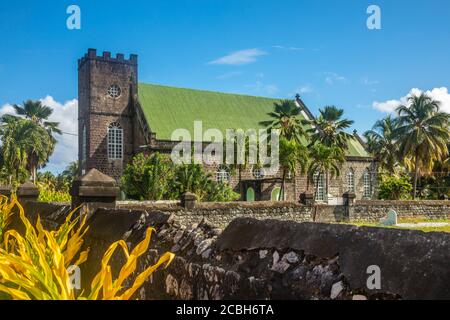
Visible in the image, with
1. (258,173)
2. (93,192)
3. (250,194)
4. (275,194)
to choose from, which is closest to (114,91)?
(258,173)

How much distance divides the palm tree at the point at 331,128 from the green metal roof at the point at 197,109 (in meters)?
5.01

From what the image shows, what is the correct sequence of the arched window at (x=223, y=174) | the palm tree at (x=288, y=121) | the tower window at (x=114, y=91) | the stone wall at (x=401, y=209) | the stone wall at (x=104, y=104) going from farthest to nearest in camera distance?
the arched window at (x=223, y=174)
the tower window at (x=114, y=91)
the palm tree at (x=288, y=121)
the stone wall at (x=104, y=104)
the stone wall at (x=401, y=209)

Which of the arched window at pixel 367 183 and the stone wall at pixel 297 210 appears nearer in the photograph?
the stone wall at pixel 297 210

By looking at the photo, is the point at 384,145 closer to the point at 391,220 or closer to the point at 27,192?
the point at 391,220

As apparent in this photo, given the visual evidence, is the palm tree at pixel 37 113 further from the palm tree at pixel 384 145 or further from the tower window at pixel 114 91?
the palm tree at pixel 384 145

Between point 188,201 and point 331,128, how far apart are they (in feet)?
95.0

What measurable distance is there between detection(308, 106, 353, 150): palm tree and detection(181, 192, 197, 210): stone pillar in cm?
2788

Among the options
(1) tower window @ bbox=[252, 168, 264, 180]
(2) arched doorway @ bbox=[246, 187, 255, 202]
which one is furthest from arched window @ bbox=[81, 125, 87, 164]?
(1) tower window @ bbox=[252, 168, 264, 180]

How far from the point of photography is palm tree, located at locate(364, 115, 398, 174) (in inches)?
2330

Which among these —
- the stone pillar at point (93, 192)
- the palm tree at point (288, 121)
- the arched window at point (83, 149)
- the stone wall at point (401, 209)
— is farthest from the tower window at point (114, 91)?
the stone pillar at point (93, 192)

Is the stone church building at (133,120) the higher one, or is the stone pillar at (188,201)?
the stone church building at (133,120)

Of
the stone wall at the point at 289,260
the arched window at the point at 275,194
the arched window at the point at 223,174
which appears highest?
the arched window at the point at 223,174

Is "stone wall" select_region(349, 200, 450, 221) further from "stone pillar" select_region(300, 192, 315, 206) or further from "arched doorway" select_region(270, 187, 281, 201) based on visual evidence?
"arched doorway" select_region(270, 187, 281, 201)

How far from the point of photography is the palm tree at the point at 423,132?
47.6 meters
